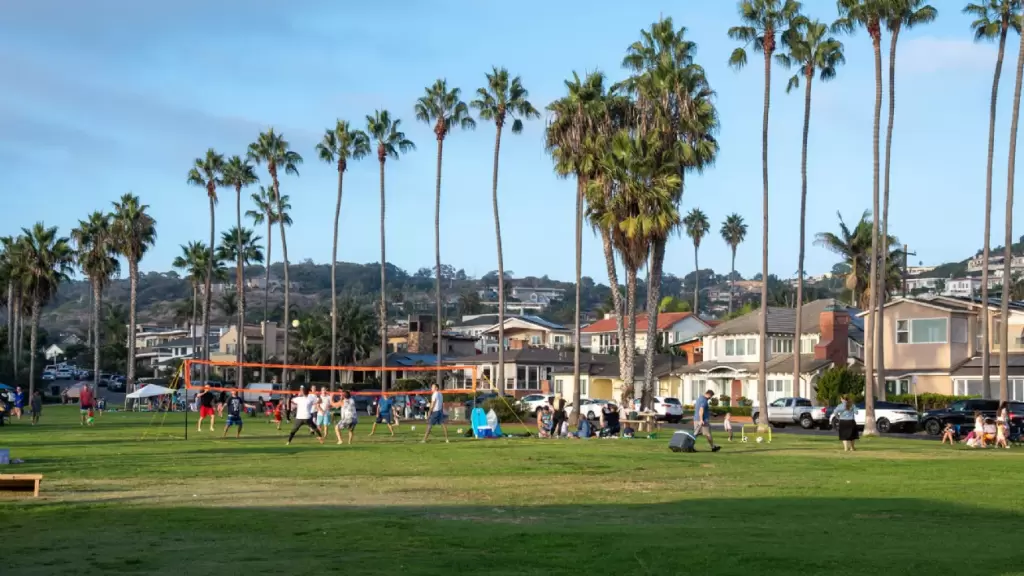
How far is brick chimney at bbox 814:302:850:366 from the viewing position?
259 ft

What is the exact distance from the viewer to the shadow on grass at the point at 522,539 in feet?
41.3

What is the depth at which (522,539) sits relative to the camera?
47.9 feet

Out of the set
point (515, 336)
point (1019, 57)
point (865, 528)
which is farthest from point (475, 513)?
point (515, 336)

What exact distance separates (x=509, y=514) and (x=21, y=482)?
8.35m

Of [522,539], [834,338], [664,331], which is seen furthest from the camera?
[664,331]

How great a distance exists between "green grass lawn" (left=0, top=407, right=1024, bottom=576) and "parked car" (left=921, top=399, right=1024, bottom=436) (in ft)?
60.3

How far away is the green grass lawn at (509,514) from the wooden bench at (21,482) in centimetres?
31

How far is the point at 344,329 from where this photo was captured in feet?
380

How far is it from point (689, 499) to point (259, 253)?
9916cm

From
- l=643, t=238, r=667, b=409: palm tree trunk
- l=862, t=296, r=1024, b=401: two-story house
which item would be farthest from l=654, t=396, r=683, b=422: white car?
l=862, t=296, r=1024, b=401: two-story house

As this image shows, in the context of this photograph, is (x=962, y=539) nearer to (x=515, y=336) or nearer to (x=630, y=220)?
(x=630, y=220)

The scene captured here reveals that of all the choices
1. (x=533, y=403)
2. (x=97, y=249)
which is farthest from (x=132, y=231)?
(x=533, y=403)

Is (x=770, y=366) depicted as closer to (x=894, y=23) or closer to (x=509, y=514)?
(x=894, y=23)

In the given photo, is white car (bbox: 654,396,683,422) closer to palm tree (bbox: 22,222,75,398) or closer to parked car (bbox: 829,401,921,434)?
parked car (bbox: 829,401,921,434)
